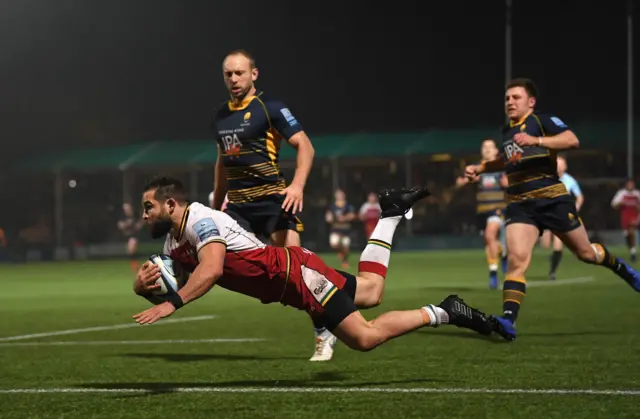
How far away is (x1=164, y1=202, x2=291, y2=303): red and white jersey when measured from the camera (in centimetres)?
719

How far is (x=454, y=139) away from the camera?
149 feet

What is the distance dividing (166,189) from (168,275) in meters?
0.54

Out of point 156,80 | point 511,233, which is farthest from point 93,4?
point 511,233

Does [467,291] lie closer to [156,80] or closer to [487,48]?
[487,48]

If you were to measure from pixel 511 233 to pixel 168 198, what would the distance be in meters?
4.67

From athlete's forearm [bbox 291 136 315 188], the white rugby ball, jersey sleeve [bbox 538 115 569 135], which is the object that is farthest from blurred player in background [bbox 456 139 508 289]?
the white rugby ball

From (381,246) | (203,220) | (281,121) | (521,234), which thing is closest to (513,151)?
(521,234)

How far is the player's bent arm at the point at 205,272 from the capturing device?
6914 mm

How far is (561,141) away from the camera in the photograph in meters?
10.6

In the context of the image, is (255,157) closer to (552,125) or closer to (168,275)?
(168,275)

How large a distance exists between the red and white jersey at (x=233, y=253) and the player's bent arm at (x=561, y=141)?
3697mm

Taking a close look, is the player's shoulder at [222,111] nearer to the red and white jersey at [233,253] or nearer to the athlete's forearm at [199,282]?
the red and white jersey at [233,253]

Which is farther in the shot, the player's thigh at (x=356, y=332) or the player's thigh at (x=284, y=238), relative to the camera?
the player's thigh at (x=284, y=238)

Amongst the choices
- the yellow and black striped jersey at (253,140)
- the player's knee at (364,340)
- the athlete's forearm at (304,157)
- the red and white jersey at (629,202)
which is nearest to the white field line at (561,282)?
the yellow and black striped jersey at (253,140)
